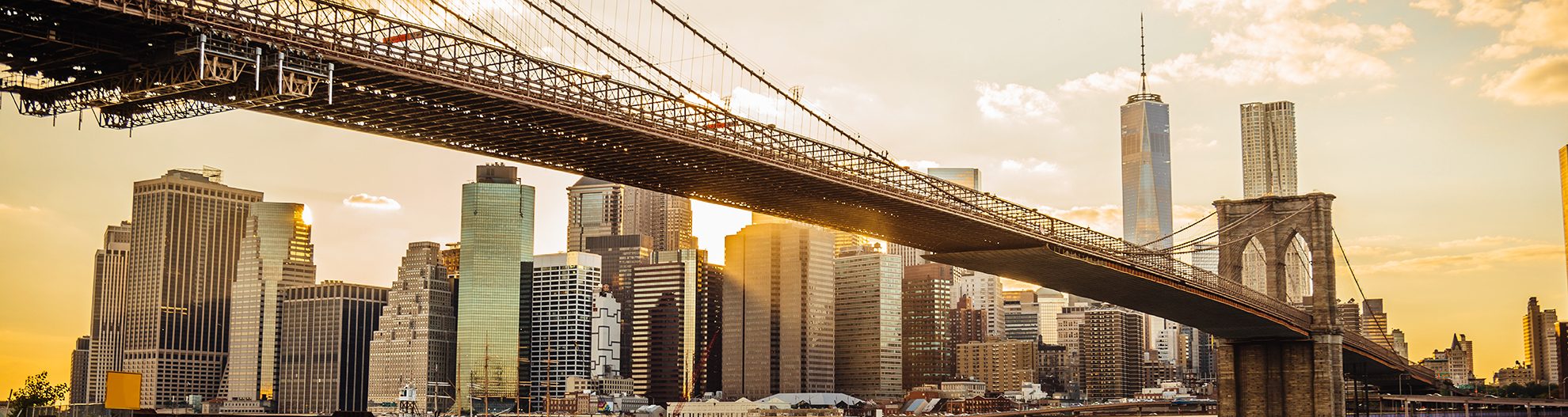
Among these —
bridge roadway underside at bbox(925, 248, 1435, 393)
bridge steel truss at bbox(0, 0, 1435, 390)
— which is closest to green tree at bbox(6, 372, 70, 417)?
bridge steel truss at bbox(0, 0, 1435, 390)

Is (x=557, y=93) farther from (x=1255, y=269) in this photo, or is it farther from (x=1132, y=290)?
(x=1255, y=269)

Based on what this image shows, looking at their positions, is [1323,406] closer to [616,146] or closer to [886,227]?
[886,227]

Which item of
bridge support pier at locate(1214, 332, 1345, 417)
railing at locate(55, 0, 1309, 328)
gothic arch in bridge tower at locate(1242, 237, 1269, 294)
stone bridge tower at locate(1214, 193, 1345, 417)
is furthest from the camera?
gothic arch in bridge tower at locate(1242, 237, 1269, 294)

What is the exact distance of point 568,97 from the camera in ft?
160

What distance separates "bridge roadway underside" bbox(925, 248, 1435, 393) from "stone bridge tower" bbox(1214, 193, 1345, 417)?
124cm

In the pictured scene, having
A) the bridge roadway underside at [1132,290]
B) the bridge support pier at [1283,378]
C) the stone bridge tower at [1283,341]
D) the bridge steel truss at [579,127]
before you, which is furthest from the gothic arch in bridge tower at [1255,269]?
the bridge steel truss at [579,127]

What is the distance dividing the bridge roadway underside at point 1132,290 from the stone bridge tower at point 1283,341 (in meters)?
1.24

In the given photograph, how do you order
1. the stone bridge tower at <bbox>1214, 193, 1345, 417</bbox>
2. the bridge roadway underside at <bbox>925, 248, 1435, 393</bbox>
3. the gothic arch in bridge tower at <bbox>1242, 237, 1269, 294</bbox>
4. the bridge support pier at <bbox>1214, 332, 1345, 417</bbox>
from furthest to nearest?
the gothic arch in bridge tower at <bbox>1242, 237, 1269, 294</bbox> → the stone bridge tower at <bbox>1214, 193, 1345, 417</bbox> → the bridge support pier at <bbox>1214, 332, 1345, 417</bbox> → the bridge roadway underside at <bbox>925, 248, 1435, 393</bbox>

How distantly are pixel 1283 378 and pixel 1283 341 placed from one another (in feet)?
6.91

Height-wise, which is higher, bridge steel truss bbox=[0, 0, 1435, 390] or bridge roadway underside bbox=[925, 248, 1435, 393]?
bridge steel truss bbox=[0, 0, 1435, 390]

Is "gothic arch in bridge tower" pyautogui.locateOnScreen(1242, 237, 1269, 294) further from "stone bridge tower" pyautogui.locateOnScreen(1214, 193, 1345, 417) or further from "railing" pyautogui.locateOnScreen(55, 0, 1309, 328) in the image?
"railing" pyautogui.locateOnScreen(55, 0, 1309, 328)

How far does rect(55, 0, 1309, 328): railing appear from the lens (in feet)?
131

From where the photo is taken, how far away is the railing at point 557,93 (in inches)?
1571

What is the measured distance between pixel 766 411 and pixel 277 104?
154381mm
